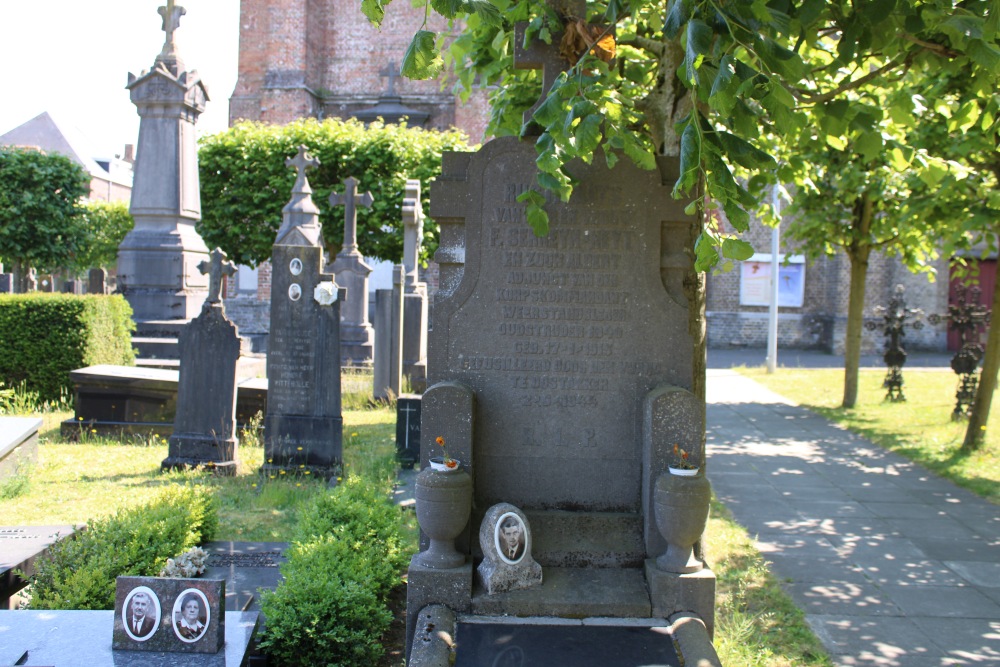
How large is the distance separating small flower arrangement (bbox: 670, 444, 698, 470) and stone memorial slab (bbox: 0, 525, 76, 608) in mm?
3270

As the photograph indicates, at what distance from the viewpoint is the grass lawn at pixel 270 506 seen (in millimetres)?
4383

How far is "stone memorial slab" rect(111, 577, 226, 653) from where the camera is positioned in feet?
10.7

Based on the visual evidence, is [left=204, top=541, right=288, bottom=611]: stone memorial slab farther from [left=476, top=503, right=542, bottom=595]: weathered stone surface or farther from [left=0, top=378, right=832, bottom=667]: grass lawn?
[left=476, top=503, right=542, bottom=595]: weathered stone surface

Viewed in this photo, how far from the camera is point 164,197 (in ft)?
43.6

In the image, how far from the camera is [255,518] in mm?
6305

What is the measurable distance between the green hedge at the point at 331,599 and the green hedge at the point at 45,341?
23.4 feet

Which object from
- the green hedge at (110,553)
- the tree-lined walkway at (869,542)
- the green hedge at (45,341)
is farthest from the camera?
the green hedge at (45,341)

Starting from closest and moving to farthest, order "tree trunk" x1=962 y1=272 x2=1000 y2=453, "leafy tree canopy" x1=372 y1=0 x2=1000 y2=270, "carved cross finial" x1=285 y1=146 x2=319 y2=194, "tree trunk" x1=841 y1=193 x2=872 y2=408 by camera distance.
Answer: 1. "leafy tree canopy" x1=372 y1=0 x2=1000 y2=270
2. "tree trunk" x1=962 y1=272 x2=1000 y2=453
3. "carved cross finial" x1=285 y1=146 x2=319 y2=194
4. "tree trunk" x1=841 y1=193 x2=872 y2=408

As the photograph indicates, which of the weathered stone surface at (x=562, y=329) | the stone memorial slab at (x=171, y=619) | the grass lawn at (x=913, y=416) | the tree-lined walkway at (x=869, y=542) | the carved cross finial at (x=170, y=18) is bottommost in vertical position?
the tree-lined walkway at (x=869, y=542)

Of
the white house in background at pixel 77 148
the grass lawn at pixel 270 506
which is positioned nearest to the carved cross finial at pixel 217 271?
the grass lawn at pixel 270 506

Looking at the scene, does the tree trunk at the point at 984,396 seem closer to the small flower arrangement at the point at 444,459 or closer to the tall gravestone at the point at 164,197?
the small flower arrangement at the point at 444,459

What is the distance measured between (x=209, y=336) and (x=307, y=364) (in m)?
0.92

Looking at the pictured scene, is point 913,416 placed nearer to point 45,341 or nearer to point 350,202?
point 350,202

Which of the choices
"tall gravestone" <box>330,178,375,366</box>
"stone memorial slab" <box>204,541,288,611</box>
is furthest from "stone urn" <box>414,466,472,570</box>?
"tall gravestone" <box>330,178,375,366</box>
